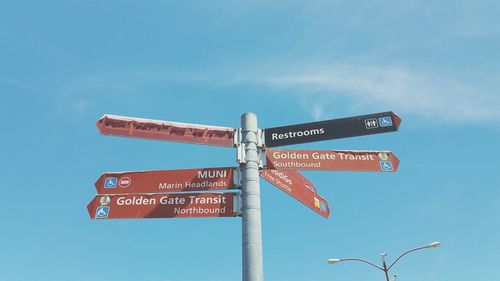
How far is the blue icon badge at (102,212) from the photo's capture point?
701 centimetres

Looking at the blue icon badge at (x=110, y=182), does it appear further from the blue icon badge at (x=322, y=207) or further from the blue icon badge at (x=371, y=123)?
the blue icon badge at (x=371, y=123)

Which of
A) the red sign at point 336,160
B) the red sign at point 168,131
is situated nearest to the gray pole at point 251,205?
the red sign at point 168,131

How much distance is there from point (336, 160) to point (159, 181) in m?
2.82

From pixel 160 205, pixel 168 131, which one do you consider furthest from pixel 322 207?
pixel 168 131

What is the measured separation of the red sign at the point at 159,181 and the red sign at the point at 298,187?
80 centimetres

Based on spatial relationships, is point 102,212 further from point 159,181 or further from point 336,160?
point 336,160

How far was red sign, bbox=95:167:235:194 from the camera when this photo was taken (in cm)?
703

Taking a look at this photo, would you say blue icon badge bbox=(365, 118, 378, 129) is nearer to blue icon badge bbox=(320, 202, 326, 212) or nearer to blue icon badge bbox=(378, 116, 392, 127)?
blue icon badge bbox=(378, 116, 392, 127)

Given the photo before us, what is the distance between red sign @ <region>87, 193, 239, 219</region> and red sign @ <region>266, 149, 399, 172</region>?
105cm

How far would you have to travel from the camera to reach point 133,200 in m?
7.04

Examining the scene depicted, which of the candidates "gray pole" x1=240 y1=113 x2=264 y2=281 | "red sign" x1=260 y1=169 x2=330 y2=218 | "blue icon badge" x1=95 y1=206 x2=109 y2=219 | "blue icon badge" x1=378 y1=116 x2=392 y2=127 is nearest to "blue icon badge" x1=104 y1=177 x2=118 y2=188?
"blue icon badge" x1=95 y1=206 x2=109 y2=219

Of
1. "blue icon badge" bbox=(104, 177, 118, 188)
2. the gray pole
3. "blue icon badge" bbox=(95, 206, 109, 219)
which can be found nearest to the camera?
the gray pole

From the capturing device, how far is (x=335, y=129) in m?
7.17

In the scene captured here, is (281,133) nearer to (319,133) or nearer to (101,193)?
(319,133)
